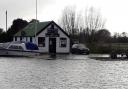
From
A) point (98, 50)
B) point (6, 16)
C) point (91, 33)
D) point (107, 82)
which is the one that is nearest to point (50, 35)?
point (98, 50)

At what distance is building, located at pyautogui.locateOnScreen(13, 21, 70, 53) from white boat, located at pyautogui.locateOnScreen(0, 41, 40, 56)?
334 inches

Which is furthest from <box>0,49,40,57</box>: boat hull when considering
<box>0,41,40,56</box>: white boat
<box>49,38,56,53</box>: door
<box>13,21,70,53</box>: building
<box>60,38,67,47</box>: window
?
<box>60,38,67,47</box>: window

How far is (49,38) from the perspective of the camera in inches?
2571

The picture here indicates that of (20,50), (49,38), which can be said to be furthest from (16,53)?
(49,38)

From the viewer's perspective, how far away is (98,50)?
70062 millimetres

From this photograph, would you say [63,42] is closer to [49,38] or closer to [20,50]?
[49,38]

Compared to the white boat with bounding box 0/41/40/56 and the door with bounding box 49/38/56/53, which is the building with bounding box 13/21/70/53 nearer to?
the door with bounding box 49/38/56/53

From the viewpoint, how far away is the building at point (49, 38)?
212 ft

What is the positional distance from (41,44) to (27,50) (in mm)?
9783

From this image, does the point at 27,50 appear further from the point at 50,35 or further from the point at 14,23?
the point at 14,23

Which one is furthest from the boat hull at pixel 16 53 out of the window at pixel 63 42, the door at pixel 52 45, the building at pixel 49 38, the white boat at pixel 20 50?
the window at pixel 63 42

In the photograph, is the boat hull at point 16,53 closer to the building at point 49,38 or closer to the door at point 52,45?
the building at point 49,38

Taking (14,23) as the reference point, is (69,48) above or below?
below

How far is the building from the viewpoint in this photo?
64.6 meters
